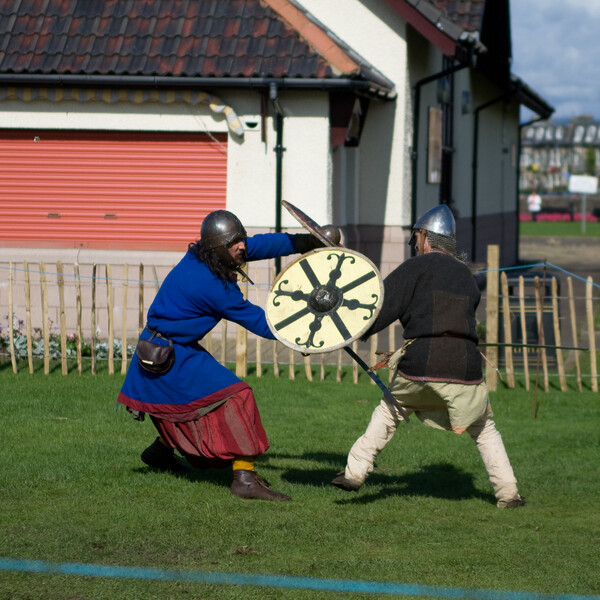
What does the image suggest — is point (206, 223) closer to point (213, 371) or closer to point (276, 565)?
point (213, 371)

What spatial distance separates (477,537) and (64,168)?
952 cm

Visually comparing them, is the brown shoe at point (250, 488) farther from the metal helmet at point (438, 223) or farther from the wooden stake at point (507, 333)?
the wooden stake at point (507, 333)

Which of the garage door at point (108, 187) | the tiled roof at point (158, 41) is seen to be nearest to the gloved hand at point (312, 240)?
the tiled roof at point (158, 41)

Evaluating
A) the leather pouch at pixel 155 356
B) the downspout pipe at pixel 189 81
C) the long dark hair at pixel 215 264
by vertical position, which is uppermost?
the downspout pipe at pixel 189 81

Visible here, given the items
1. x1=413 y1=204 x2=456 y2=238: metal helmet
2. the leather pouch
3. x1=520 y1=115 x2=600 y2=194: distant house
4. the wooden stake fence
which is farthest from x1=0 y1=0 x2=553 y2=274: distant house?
x1=520 y1=115 x2=600 y2=194: distant house

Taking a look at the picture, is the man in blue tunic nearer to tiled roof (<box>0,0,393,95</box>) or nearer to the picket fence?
the picket fence

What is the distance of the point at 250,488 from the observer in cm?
640

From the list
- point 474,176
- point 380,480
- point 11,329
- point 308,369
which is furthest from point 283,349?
point 474,176

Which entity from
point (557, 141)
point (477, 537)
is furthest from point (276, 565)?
point (557, 141)

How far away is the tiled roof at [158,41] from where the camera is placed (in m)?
13.2

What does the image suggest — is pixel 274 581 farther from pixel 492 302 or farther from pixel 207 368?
pixel 492 302

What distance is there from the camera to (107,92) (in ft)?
44.1

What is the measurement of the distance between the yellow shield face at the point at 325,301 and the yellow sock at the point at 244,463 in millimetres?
828

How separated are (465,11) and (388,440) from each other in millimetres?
11869
